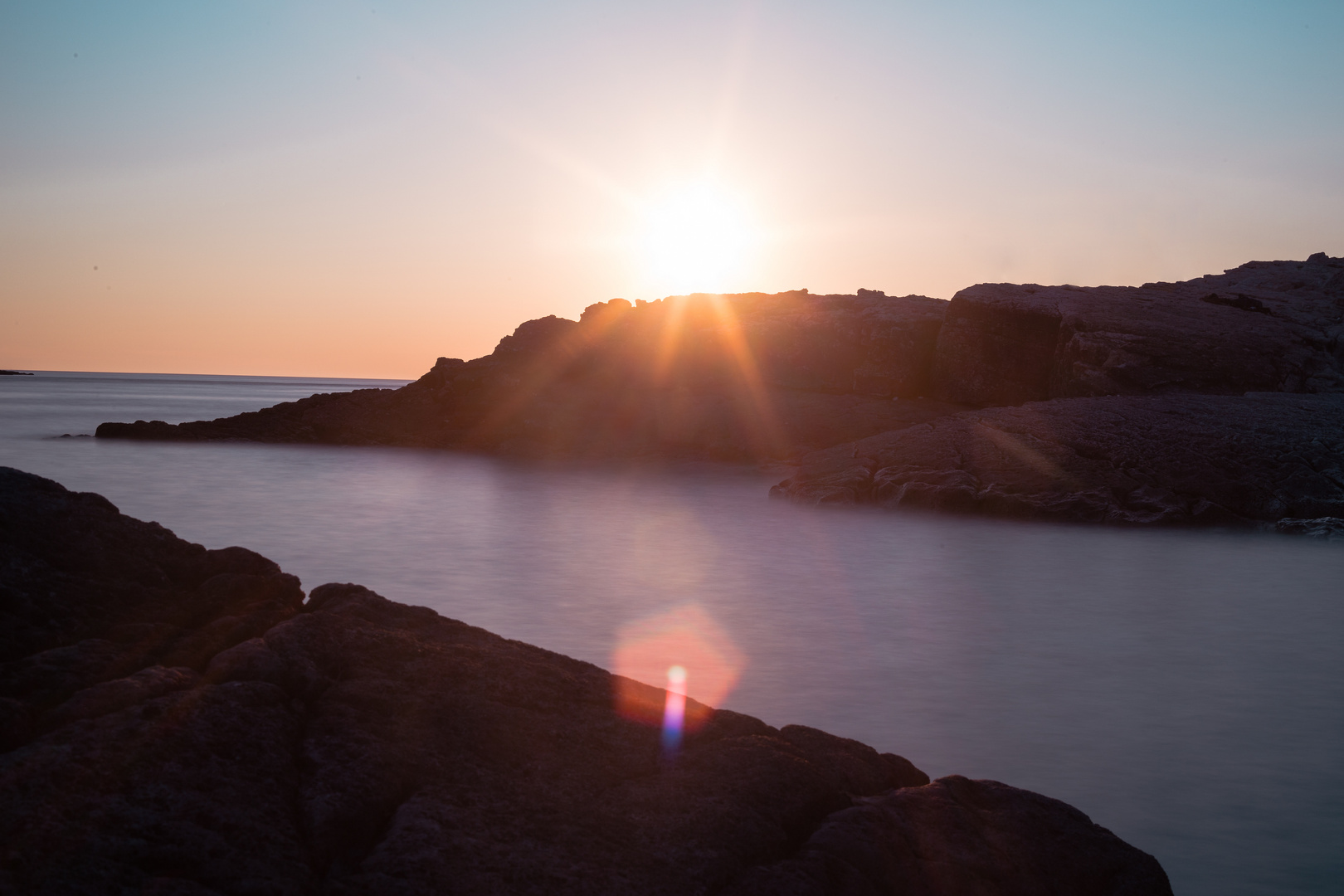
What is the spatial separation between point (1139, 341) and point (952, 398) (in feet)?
24.3

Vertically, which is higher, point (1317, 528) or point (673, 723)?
point (1317, 528)

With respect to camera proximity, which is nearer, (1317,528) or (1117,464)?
(1317,528)

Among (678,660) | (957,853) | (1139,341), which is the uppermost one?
(1139,341)

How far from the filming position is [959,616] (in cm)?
1198

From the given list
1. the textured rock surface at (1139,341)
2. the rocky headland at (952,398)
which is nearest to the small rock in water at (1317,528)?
the rocky headland at (952,398)

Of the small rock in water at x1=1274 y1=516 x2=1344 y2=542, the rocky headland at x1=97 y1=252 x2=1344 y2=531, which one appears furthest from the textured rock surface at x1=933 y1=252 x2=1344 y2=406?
the small rock in water at x1=1274 y1=516 x2=1344 y2=542

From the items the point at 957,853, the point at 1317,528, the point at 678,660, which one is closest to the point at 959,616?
the point at 678,660

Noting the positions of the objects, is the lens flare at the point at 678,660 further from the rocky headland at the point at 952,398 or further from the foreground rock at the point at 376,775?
the rocky headland at the point at 952,398

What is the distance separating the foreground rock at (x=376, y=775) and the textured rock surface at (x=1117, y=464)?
16.1 meters

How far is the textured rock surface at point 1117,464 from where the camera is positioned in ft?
64.5

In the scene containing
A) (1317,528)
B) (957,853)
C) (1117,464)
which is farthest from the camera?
(1117,464)

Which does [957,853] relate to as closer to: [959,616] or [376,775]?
[376,775]

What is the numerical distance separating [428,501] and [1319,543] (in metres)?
17.1

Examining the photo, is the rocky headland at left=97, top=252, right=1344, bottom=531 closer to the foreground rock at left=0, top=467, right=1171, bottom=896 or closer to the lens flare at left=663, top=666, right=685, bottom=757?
the lens flare at left=663, top=666, right=685, bottom=757
